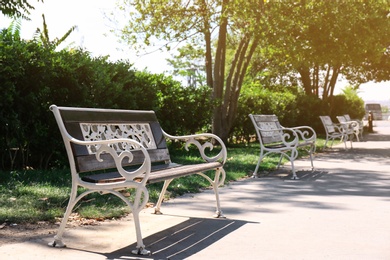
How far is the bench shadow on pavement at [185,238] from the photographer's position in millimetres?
4949

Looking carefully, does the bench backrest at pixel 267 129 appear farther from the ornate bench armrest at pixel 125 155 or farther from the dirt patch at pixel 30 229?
the ornate bench armrest at pixel 125 155

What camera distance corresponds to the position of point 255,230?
19.6ft

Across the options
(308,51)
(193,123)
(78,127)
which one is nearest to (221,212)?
(78,127)

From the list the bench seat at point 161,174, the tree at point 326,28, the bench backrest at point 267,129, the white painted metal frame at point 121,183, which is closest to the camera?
the white painted metal frame at point 121,183

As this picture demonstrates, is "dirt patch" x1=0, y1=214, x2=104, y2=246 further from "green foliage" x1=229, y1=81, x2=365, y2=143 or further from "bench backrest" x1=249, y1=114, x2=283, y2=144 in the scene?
"green foliage" x1=229, y1=81, x2=365, y2=143

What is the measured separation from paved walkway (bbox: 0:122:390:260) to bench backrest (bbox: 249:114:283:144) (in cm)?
162

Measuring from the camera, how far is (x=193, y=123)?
16.2 metres

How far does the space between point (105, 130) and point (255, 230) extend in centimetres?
177

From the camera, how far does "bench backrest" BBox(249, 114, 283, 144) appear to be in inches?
429

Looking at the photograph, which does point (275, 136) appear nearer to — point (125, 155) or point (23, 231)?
point (23, 231)

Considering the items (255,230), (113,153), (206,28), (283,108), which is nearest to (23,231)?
(113,153)

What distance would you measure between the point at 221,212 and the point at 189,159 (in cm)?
623

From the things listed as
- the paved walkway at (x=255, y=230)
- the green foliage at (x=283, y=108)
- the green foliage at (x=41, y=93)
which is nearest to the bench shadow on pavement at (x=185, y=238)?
the paved walkway at (x=255, y=230)

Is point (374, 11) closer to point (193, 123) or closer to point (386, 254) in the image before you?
point (193, 123)
